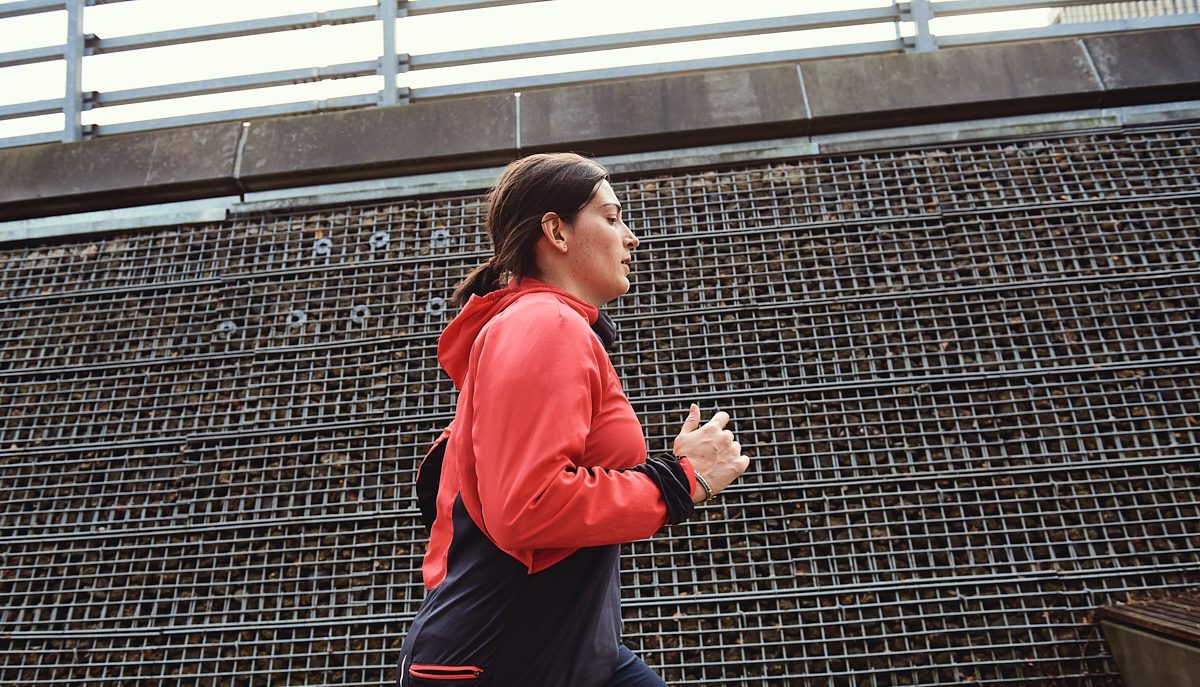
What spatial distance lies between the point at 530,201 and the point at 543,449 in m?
0.66

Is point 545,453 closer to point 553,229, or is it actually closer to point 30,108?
point 553,229

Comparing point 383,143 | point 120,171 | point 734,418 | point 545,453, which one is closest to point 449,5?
point 383,143

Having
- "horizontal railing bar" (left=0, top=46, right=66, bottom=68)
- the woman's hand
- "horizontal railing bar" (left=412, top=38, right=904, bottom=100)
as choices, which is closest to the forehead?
the woman's hand

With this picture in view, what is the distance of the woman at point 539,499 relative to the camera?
1.32m

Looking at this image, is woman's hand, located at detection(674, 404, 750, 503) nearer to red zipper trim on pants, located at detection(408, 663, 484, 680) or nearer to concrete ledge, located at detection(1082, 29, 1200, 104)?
red zipper trim on pants, located at detection(408, 663, 484, 680)

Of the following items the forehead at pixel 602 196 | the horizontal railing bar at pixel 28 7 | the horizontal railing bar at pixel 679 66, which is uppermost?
the horizontal railing bar at pixel 28 7

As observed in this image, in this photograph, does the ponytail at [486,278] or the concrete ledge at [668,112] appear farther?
the concrete ledge at [668,112]

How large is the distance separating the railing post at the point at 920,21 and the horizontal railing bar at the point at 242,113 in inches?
126

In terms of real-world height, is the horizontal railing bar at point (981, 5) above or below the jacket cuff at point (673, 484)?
above

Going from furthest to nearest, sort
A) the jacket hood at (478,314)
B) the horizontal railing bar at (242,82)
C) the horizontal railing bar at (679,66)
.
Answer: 1. the horizontal railing bar at (242,82)
2. the horizontal railing bar at (679,66)
3. the jacket hood at (478,314)

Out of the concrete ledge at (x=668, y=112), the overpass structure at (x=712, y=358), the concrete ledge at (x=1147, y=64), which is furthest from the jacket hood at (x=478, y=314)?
the concrete ledge at (x=1147, y=64)

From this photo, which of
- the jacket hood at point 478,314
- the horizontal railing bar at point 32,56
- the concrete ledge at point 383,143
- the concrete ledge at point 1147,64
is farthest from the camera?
the horizontal railing bar at point 32,56

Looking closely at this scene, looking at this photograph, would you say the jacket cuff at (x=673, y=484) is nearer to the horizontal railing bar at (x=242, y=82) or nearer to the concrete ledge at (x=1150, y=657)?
the concrete ledge at (x=1150, y=657)

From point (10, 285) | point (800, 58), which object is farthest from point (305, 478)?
point (800, 58)
